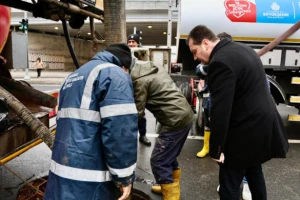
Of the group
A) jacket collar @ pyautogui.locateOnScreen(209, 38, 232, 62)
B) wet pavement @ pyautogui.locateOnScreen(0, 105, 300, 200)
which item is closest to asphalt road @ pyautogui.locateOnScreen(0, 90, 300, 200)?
wet pavement @ pyautogui.locateOnScreen(0, 105, 300, 200)

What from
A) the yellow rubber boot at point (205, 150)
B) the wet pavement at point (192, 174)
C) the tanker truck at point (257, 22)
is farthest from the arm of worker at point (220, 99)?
the tanker truck at point (257, 22)

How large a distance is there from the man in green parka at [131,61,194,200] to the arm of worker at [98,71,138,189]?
2.88 feet

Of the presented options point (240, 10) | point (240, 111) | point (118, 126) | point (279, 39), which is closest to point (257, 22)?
point (240, 10)

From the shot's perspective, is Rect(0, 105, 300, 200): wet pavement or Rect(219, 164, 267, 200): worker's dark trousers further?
Rect(0, 105, 300, 200): wet pavement

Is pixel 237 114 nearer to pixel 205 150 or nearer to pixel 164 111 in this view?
pixel 164 111

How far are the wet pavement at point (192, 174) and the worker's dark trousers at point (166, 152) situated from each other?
50 cm

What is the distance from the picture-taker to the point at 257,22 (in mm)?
5164

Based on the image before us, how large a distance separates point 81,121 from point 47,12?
2.19m

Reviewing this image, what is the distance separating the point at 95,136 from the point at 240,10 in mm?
4408

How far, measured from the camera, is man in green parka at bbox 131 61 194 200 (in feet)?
8.38

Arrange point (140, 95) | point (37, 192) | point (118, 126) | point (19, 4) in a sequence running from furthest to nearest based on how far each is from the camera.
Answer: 1. point (19, 4)
2. point (37, 192)
3. point (140, 95)
4. point (118, 126)

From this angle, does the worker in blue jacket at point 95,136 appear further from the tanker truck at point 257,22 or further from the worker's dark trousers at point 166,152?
the tanker truck at point 257,22

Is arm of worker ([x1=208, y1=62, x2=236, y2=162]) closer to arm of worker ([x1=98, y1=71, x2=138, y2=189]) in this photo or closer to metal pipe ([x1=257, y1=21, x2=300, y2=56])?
arm of worker ([x1=98, y1=71, x2=138, y2=189])

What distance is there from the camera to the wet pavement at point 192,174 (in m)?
3.29
